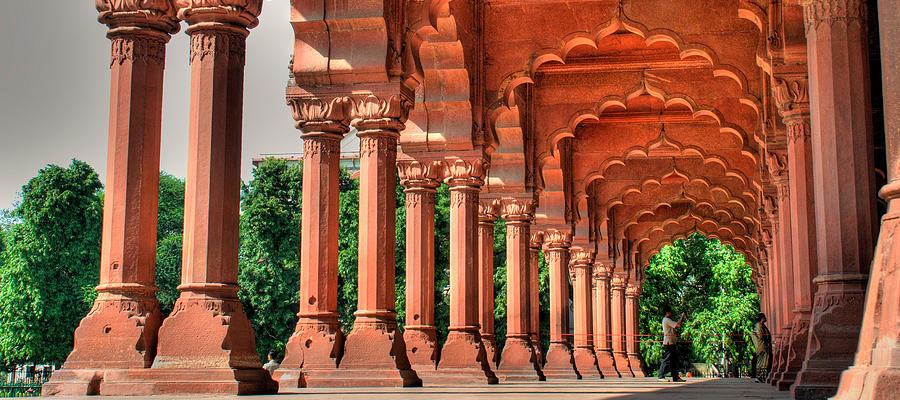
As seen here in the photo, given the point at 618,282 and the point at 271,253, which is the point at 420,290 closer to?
the point at 618,282

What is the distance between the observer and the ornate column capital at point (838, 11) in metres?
11.2

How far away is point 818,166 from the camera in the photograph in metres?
11.1

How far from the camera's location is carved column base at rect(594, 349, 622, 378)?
37969 millimetres

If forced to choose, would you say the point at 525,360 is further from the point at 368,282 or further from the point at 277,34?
the point at 277,34

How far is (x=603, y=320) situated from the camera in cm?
4081

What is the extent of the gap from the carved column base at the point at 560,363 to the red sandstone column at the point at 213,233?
19.0 m

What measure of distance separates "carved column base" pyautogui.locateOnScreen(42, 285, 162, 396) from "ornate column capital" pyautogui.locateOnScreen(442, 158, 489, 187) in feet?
36.9

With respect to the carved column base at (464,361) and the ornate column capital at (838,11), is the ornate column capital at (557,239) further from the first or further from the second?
the ornate column capital at (838,11)

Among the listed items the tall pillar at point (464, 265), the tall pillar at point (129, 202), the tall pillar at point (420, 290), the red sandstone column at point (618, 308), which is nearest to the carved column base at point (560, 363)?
the tall pillar at point (464, 265)

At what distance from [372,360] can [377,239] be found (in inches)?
73.0

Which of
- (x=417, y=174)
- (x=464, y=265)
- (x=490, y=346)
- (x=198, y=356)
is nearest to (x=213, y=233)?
(x=198, y=356)

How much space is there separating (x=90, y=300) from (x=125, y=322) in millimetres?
34330

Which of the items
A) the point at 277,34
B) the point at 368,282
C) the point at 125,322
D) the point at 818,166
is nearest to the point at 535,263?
the point at 368,282

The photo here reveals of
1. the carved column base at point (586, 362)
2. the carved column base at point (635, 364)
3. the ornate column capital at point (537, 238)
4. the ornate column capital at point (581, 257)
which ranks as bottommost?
the carved column base at point (635, 364)
